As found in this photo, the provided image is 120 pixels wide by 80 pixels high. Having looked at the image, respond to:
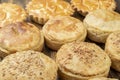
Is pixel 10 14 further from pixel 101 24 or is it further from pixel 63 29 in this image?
pixel 101 24

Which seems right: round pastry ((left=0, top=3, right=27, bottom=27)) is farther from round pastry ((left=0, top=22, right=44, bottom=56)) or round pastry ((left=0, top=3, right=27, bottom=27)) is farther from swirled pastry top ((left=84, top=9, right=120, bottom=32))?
swirled pastry top ((left=84, top=9, right=120, bottom=32))

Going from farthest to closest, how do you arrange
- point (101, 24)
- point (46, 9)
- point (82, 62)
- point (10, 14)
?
point (46, 9) < point (10, 14) < point (101, 24) < point (82, 62)

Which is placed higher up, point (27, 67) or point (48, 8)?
point (48, 8)

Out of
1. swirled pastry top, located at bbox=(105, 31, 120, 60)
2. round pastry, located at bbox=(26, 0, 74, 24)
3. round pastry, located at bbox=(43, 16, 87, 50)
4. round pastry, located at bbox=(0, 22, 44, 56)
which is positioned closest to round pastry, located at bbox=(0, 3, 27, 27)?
round pastry, located at bbox=(26, 0, 74, 24)

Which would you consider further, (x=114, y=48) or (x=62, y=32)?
(x=62, y=32)

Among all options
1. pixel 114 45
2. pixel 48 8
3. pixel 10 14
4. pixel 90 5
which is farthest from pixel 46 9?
pixel 114 45
